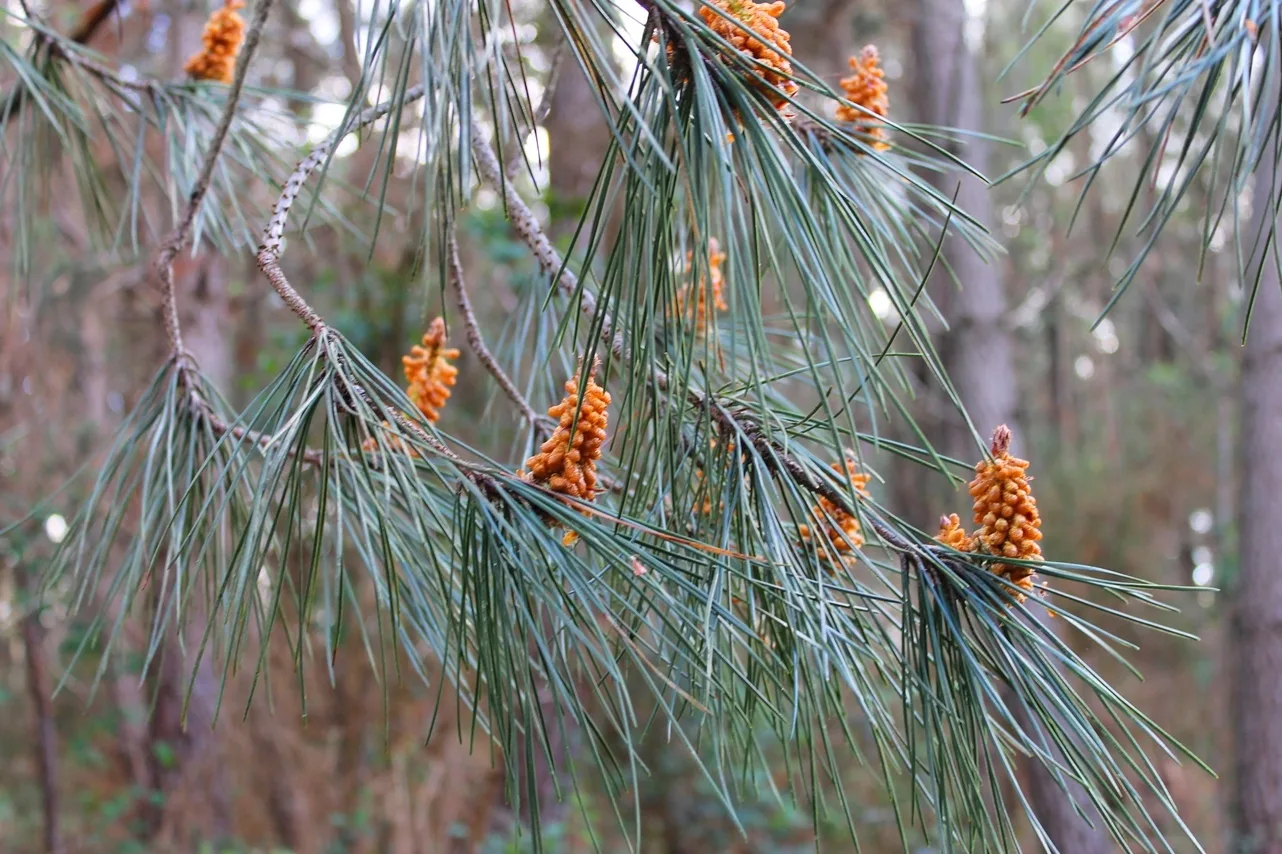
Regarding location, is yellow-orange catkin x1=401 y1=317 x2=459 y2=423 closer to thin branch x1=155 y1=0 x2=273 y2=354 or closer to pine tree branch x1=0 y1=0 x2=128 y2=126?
thin branch x1=155 y1=0 x2=273 y2=354

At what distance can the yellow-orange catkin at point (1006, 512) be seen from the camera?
2.02 ft

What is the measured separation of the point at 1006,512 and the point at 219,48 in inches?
39.8

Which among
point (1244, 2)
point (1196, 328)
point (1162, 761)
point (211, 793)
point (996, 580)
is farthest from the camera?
point (1196, 328)

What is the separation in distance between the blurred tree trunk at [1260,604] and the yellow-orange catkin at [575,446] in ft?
8.30

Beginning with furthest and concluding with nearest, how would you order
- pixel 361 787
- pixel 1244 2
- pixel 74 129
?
pixel 361 787 < pixel 74 129 < pixel 1244 2

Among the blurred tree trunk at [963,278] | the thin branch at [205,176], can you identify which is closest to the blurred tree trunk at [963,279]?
the blurred tree trunk at [963,278]

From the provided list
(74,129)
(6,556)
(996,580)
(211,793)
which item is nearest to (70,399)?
(6,556)

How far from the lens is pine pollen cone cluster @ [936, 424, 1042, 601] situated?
24.2 inches

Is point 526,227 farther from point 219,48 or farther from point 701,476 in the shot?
point 219,48

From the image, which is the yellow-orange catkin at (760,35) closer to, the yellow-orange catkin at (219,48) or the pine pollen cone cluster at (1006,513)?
the pine pollen cone cluster at (1006,513)

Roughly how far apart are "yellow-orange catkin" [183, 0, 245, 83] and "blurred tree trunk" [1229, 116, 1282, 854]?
2.46 meters

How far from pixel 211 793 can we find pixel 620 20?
3.00m

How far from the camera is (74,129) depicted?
114 cm

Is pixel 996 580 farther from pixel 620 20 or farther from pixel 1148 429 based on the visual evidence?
pixel 1148 429
